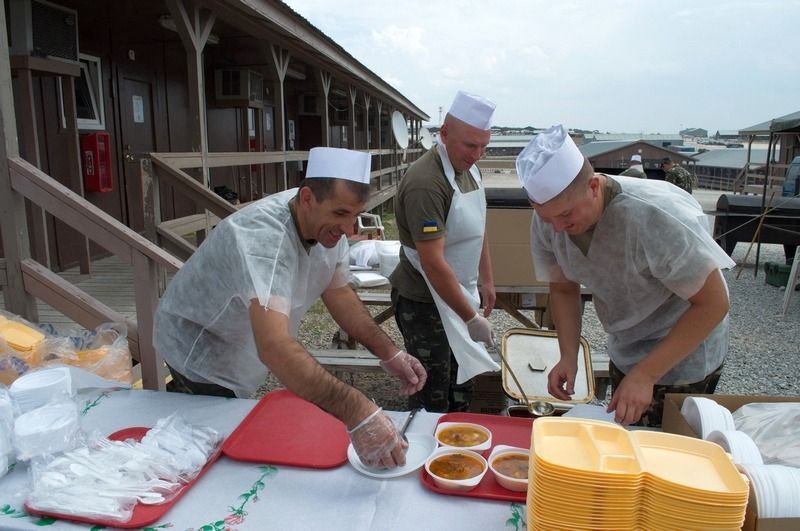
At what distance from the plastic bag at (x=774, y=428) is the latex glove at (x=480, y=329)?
137cm

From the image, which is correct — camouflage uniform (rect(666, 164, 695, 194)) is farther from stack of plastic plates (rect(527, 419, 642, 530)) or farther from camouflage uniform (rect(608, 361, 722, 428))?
stack of plastic plates (rect(527, 419, 642, 530))

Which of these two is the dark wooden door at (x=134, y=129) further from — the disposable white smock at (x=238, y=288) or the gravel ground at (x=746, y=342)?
the disposable white smock at (x=238, y=288)

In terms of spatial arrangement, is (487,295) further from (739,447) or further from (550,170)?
(739,447)

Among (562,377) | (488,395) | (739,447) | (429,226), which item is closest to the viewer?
(739,447)

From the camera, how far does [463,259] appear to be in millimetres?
2957

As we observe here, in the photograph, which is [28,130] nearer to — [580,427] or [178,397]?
[178,397]

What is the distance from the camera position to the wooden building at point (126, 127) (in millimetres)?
2662

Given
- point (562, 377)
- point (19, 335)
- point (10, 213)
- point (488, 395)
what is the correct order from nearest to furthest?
point (562, 377) < point (19, 335) < point (10, 213) < point (488, 395)

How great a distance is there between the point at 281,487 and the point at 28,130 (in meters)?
4.73

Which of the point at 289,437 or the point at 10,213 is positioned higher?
the point at 10,213

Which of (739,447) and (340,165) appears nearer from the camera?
(739,447)

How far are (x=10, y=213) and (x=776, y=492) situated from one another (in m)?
3.21

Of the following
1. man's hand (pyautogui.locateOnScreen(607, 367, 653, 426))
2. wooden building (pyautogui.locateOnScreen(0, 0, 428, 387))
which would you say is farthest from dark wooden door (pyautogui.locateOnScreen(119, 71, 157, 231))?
man's hand (pyautogui.locateOnScreen(607, 367, 653, 426))

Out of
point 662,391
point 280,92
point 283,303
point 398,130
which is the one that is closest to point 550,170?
point 283,303
